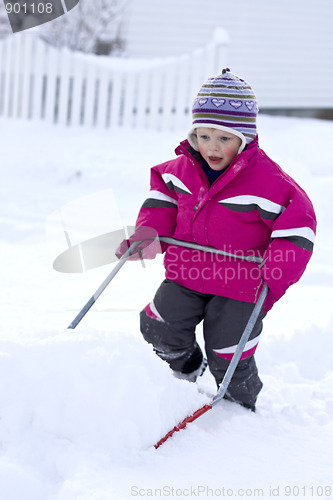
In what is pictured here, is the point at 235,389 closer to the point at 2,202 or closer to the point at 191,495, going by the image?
the point at 191,495

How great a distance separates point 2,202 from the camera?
594 cm

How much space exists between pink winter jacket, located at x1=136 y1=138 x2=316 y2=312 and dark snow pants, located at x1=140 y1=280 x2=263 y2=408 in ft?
0.22

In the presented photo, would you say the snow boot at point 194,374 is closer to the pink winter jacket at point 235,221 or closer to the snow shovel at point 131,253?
the pink winter jacket at point 235,221

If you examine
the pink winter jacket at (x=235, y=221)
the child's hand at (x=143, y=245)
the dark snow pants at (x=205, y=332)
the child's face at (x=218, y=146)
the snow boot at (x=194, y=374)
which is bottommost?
the snow boot at (x=194, y=374)

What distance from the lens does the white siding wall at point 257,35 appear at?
11164 mm

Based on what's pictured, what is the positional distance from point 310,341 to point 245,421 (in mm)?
1106

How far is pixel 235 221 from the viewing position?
101 inches

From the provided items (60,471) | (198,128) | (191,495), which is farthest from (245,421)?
(198,128)

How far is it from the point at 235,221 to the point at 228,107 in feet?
1.57

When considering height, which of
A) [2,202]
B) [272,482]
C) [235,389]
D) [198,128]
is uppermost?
[198,128]

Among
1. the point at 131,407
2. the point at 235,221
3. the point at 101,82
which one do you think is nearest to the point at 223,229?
the point at 235,221

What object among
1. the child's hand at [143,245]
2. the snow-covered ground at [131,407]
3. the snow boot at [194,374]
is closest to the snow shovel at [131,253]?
the child's hand at [143,245]

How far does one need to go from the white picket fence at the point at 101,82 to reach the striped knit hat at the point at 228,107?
20.5 ft

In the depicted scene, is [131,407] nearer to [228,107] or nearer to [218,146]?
[218,146]
